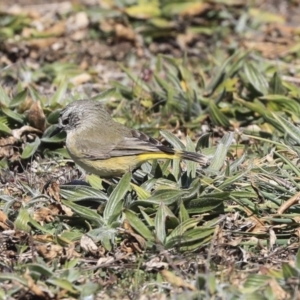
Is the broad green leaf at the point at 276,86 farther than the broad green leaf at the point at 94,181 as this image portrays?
Yes

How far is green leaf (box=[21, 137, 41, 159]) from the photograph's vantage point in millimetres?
6031

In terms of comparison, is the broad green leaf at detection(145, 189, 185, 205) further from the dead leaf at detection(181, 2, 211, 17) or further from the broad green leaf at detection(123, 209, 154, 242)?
the dead leaf at detection(181, 2, 211, 17)

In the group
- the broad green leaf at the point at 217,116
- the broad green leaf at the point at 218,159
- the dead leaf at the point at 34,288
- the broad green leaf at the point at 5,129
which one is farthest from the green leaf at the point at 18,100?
the dead leaf at the point at 34,288

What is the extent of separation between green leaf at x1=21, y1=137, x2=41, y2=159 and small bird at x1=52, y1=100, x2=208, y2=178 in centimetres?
30

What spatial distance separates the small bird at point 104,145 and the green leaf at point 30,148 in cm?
30

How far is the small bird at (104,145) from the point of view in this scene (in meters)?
5.42

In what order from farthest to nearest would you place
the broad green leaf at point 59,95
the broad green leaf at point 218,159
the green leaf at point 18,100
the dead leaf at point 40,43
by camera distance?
the dead leaf at point 40,43 < the broad green leaf at point 59,95 < the green leaf at point 18,100 < the broad green leaf at point 218,159

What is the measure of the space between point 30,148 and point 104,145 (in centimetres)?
76

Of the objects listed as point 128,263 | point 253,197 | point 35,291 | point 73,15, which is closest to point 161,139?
point 253,197

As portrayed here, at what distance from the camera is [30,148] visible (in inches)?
241

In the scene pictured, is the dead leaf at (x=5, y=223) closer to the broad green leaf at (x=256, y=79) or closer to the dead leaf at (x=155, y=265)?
the dead leaf at (x=155, y=265)

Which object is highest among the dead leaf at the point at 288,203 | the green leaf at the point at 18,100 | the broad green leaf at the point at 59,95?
the green leaf at the point at 18,100

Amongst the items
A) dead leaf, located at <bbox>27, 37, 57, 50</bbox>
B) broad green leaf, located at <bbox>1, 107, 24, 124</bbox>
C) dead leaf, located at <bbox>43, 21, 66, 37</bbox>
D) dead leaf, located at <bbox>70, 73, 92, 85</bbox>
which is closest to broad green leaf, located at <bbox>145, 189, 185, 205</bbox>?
broad green leaf, located at <bbox>1, 107, 24, 124</bbox>

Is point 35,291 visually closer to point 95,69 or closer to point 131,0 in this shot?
point 95,69
